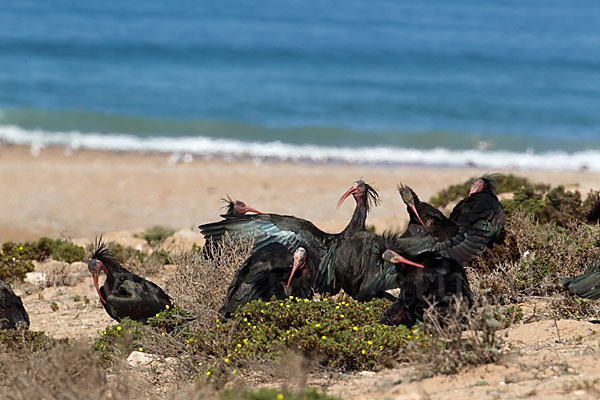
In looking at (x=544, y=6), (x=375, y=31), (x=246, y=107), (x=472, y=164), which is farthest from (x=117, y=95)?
(x=544, y=6)

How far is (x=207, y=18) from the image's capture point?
1973 inches

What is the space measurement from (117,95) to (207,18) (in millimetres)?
20619

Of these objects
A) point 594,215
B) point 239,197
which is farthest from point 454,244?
point 239,197

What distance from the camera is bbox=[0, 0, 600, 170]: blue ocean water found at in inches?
995

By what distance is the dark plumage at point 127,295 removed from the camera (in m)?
7.82

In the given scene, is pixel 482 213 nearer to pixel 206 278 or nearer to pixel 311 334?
pixel 206 278

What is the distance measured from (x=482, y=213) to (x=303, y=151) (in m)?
15.8

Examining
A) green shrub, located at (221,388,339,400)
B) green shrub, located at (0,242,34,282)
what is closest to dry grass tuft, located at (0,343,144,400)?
green shrub, located at (221,388,339,400)

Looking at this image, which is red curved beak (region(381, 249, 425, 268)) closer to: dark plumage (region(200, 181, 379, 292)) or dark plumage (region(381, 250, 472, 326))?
dark plumage (region(381, 250, 472, 326))

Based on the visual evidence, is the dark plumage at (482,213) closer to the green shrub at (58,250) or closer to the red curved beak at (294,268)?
the red curved beak at (294,268)

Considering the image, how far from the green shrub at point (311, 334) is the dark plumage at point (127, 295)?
4.41ft

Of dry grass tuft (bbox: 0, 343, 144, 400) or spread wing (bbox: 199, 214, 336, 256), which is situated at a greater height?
spread wing (bbox: 199, 214, 336, 256)

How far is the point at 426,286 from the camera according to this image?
21.4 ft

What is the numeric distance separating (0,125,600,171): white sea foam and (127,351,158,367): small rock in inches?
653
